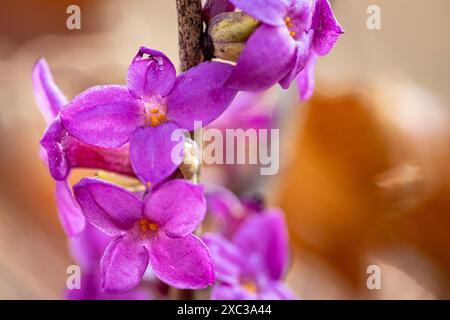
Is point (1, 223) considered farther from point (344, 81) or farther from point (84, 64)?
point (344, 81)

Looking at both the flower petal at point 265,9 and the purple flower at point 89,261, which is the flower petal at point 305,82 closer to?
the flower petal at point 265,9

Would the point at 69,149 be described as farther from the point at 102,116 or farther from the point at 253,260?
the point at 253,260

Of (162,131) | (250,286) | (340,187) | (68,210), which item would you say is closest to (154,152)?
(162,131)

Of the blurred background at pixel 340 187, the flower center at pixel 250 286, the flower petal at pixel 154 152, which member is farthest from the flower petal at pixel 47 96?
the blurred background at pixel 340 187

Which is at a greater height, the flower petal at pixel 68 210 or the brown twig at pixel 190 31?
the brown twig at pixel 190 31

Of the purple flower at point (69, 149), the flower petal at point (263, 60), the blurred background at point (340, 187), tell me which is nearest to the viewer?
the flower petal at point (263, 60)
